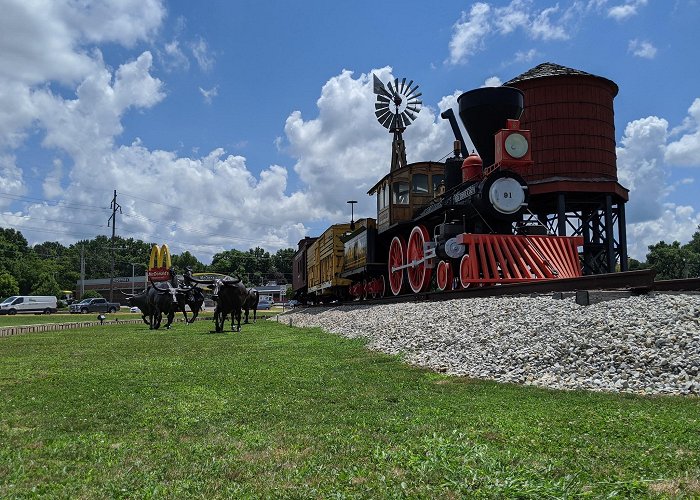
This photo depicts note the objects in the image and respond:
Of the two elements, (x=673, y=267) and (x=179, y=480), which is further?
(x=673, y=267)

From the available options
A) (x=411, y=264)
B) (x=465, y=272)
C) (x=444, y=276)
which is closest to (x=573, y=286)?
(x=465, y=272)

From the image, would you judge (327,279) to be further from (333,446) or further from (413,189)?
(333,446)

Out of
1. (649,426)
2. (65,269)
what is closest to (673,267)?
(649,426)

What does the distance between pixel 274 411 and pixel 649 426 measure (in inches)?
136

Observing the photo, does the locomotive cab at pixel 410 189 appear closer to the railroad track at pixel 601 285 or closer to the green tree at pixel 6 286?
the railroad track at pixel 601 285

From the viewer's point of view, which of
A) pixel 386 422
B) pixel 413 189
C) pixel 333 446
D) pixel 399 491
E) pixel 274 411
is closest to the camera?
pixel 399 491

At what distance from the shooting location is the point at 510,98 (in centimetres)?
1728

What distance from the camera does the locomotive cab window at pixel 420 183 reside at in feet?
68.9

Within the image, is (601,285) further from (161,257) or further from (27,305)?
(27,305)

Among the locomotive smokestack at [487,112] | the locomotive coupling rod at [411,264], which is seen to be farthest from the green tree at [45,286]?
the locomotive smokestack at [487,112]

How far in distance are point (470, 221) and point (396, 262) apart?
15.5 ft

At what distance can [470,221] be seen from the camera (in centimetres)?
1675

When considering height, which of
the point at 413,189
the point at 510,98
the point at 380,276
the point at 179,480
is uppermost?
the point at 510,98

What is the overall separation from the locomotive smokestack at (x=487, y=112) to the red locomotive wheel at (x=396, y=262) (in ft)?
14.5
